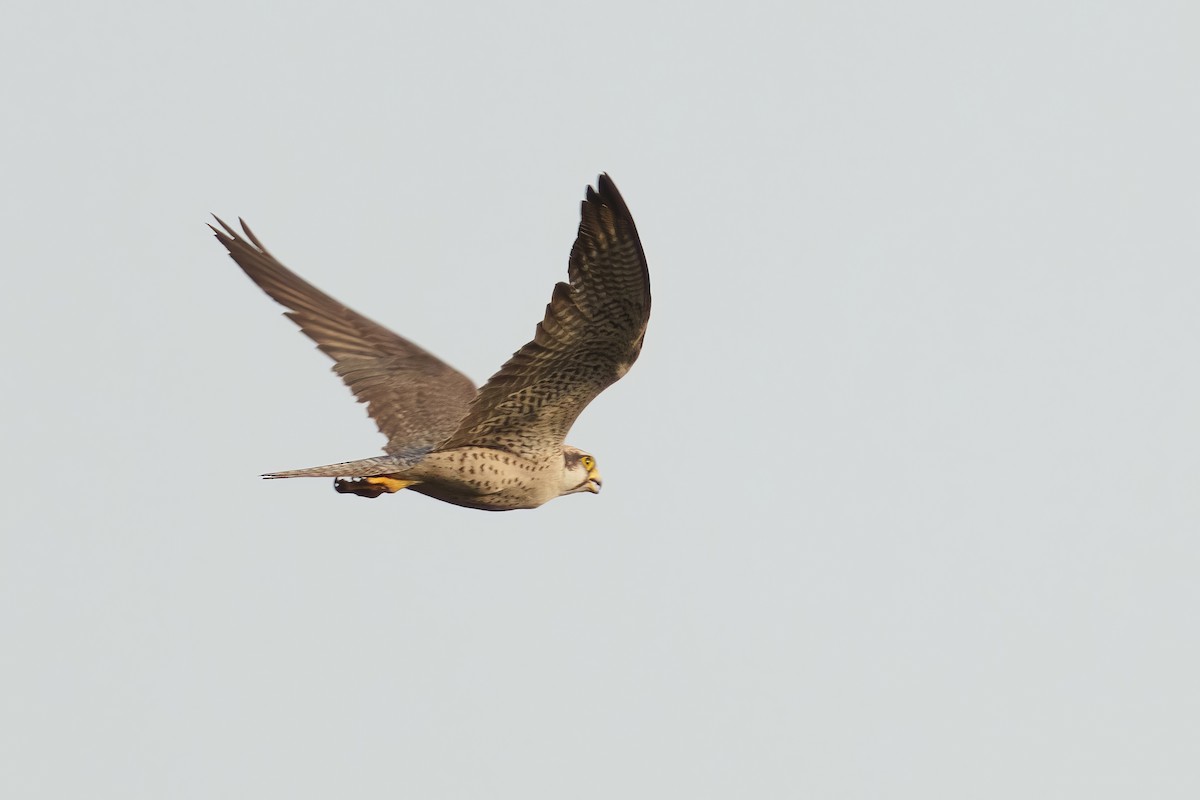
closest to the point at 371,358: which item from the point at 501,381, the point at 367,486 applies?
the point at 367,486

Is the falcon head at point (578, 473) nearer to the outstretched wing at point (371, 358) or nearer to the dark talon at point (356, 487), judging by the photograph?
the outstretched wing at point (371, 358)

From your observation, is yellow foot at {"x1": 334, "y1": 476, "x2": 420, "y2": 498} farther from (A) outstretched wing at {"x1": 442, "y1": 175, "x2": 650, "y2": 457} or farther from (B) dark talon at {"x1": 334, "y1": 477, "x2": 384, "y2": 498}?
(A) outstretched wing at {"x1": 442, "y1": 175, "x2": 650, "y2": 457}

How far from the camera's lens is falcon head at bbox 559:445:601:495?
12227 millimetres

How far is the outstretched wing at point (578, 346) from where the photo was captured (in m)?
9.84

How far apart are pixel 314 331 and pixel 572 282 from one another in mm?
4528

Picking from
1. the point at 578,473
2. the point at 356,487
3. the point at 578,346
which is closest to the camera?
the point at 578,346

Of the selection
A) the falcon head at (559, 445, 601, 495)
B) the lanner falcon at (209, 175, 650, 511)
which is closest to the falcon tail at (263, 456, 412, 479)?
the lanner falcon at (209, 175, 650, 511)

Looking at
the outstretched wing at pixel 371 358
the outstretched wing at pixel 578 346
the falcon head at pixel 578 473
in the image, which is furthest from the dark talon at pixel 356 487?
the outstretched wing at pixel 371 358

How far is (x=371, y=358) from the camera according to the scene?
14055mm

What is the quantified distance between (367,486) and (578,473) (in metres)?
1.89

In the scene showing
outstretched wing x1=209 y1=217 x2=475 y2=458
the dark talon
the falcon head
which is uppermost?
outstretched wing x1=209 y1=217 x2=475 y2=458

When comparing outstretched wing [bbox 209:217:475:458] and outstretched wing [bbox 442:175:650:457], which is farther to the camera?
outstretched wing [bbox 209:217:475:458]

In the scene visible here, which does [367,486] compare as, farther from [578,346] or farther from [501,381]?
[578,346]

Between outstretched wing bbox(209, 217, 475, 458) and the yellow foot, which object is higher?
outstretched wing bbox(209, 217, 475, 458)
